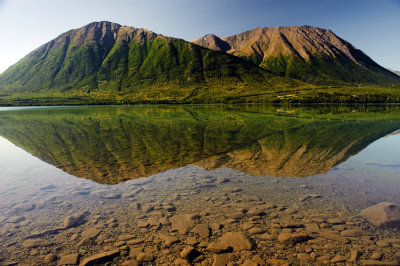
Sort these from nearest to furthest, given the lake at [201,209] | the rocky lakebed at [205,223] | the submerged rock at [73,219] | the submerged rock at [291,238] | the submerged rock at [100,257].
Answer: the submerged rock at [100,257]
the rocky lakebed at [205,223]
the lake at [201,209]
the submerged rock at [291,238]
the submerged rock at [73,219]

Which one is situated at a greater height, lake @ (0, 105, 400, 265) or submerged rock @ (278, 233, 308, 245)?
submerged rock @ (278, 233, 308, 245)

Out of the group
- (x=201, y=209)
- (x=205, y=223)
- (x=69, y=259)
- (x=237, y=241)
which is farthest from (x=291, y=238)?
(x=69, y=259)

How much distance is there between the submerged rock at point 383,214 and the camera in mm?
10539

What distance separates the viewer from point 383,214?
11.1m

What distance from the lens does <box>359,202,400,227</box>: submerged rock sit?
1054 centimetres

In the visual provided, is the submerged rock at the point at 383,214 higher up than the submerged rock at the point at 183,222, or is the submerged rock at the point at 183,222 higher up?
the submerged rock at the point at 383,214

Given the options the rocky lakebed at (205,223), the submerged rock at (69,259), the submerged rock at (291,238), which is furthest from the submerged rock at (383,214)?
the submerged rock at (69,259)

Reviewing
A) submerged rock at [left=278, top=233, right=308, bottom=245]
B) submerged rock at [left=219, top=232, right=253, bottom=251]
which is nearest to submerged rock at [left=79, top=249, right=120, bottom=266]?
submerged rock at [left=219, top=232, right=253, bottom=251]

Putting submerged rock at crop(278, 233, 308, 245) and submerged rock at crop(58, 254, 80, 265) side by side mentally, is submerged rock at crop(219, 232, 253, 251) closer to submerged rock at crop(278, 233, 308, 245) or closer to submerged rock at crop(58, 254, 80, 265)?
submerged rock at crop(278, 233, 308, 245)

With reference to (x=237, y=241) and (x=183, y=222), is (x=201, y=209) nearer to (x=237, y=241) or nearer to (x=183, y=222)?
(x=183, y=222)

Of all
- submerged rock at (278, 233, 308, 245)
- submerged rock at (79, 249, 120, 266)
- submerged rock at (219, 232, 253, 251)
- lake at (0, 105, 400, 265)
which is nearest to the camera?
submerged rock at (79, 249, 120, 266)

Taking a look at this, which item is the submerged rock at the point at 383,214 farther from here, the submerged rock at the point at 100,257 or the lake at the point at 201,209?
the submerged rock at the point at 100,257

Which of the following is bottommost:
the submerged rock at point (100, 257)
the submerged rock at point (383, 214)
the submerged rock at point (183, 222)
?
the submerged rock at point (183, 222)

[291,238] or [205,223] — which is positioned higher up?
→ [291,238]
